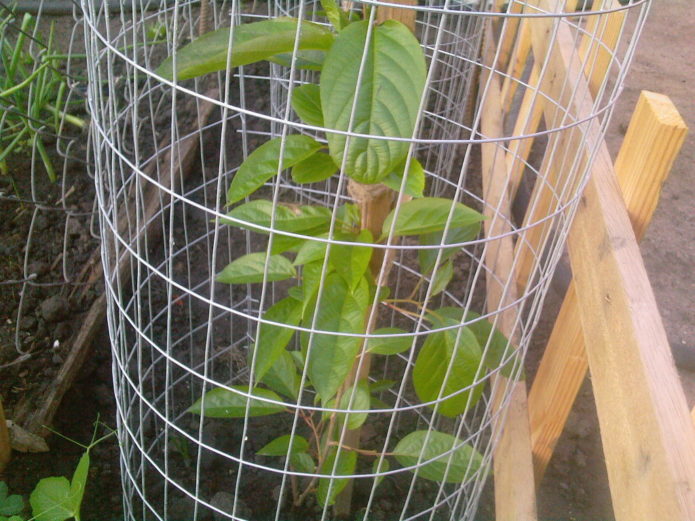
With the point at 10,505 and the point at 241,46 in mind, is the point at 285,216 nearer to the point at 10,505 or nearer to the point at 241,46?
the point at 241,46

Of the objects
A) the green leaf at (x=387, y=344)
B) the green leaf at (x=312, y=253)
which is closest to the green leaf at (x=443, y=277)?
the green leaf at (x=387, y=344)

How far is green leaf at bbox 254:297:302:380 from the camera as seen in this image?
2.93 feet

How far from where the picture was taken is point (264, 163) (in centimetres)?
81

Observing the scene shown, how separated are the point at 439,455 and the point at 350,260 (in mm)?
403

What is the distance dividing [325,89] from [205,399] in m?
0.56

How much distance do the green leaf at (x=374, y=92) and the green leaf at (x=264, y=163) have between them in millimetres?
118

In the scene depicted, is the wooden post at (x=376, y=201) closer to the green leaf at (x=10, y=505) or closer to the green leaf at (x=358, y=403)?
the green leaf at (x=358, y=403)

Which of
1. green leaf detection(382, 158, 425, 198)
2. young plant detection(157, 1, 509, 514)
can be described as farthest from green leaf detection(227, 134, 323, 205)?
green leaf detection(382, 158, 425, 198)

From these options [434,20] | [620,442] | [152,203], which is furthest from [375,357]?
[434,20]

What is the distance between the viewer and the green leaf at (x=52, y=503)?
1.01 metres

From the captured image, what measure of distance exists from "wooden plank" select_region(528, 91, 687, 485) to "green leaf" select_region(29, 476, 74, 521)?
0.85 m

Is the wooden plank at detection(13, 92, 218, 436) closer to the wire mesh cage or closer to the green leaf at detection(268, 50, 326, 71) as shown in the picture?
the wire mesh cage

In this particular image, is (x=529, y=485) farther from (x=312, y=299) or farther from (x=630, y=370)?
(x=312, y=299)

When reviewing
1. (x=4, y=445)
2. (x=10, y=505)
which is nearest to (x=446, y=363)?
(x=10, y=505)
